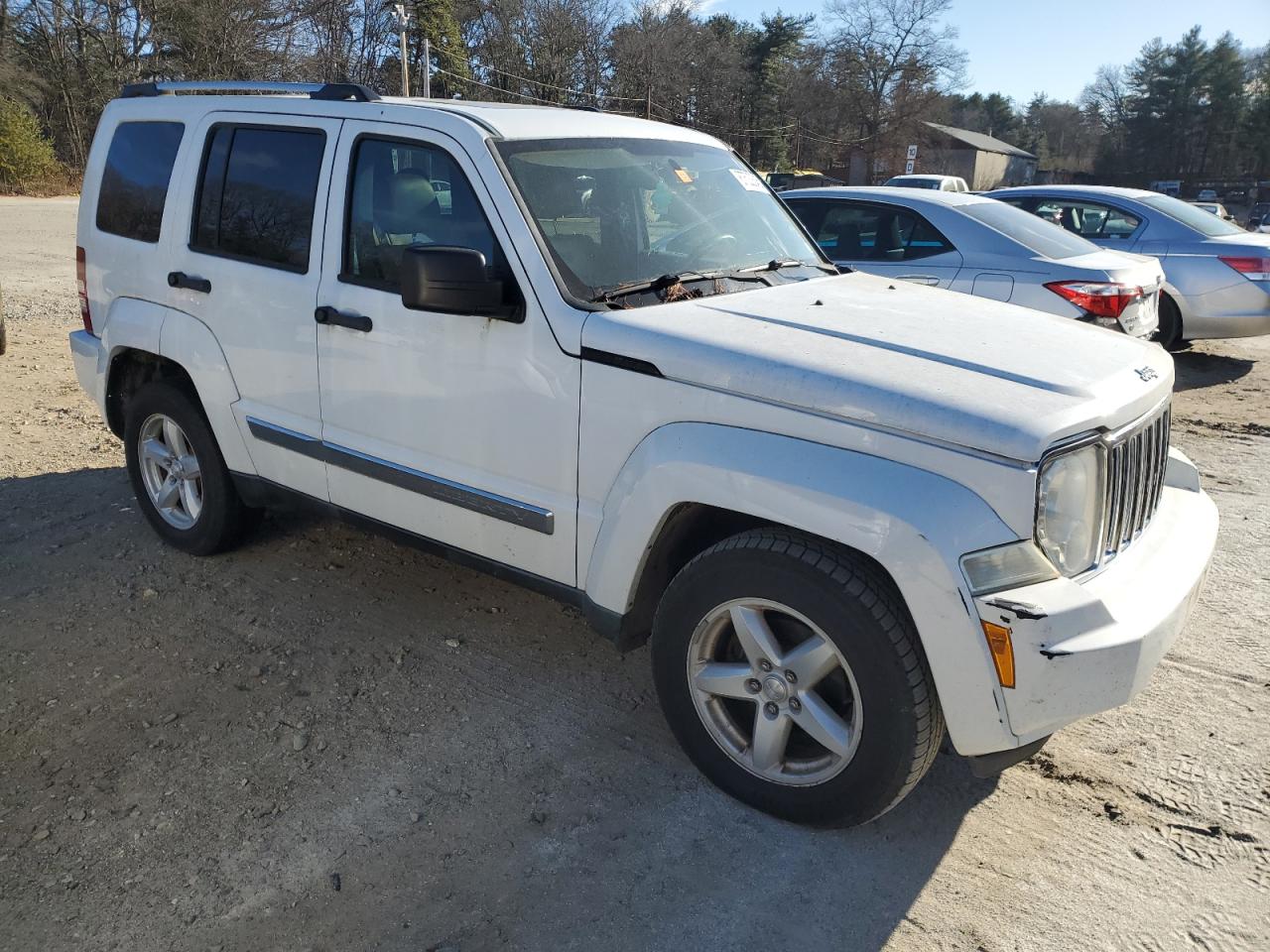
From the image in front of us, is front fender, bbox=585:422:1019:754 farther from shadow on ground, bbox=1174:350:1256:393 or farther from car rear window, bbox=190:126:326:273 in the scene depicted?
shadow on ground, bbox=1174:350:1256:393

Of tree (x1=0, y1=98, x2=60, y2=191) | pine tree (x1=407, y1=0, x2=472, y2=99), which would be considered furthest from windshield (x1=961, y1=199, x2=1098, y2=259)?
pine tree (x1=407, y1=0, x2=472, y2=99)

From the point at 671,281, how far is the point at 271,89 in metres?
2.08

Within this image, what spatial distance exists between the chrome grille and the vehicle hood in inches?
3.7

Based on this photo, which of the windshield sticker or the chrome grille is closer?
the chrome grille

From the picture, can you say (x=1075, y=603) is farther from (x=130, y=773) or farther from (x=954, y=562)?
(x=130, y=773)

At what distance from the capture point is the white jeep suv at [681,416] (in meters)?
2.46

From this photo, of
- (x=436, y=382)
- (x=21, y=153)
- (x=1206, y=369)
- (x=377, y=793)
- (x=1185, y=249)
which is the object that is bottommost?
(x=377, y=793)

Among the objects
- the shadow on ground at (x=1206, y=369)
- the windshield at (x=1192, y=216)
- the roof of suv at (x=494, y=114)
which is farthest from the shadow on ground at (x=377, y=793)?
the windshield at (x=1192, y=216)

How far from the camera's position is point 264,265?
3.99 meters

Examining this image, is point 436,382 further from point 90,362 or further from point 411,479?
point 90,362

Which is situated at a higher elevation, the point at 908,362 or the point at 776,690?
the point at 908,362

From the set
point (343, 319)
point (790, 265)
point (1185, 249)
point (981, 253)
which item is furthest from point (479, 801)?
point (1185, 249)

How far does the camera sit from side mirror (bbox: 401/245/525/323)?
304 centimetres

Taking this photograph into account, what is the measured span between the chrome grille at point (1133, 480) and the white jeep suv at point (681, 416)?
2cm
